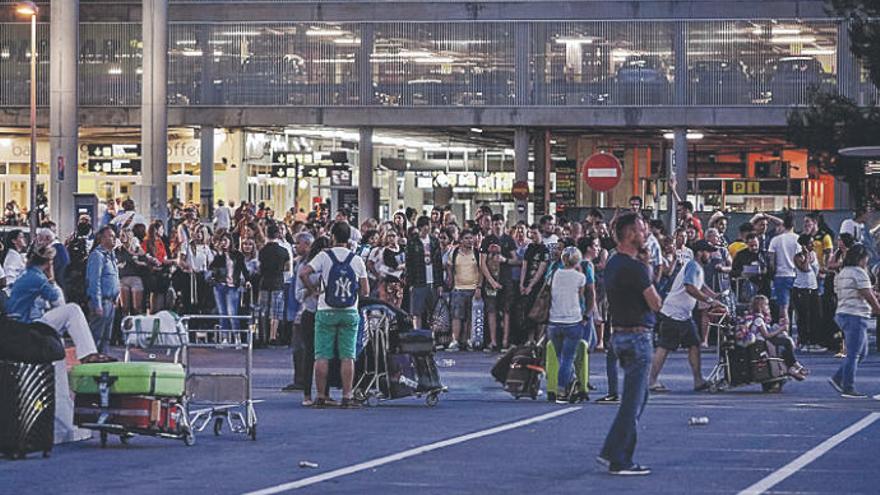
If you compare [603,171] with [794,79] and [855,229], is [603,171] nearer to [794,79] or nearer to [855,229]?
[855,229]

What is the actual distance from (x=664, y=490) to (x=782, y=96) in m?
41.5

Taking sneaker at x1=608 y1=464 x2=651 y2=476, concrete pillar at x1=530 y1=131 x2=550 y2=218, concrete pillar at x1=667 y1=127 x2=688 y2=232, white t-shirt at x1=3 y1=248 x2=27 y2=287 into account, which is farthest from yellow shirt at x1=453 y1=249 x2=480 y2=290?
concrete pillar at x1=530 y1=131 x2=550 y2=218

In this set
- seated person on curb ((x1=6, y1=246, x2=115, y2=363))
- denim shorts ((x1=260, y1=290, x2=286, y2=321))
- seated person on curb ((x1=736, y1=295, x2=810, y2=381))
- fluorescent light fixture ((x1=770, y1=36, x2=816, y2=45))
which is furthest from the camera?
fluorescent light fixture ((x1=770, y1=36, x2=816, y2=45))

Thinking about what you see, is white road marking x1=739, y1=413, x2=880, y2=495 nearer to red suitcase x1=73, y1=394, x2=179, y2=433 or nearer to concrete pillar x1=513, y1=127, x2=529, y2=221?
red suitcase x1=73, y1=394, x2=179, y2=433

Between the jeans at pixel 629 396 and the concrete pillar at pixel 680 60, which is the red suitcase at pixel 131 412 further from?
the concrete pillar at pixel 680 60

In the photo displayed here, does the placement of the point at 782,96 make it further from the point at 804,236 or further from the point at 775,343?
the point at 775,343

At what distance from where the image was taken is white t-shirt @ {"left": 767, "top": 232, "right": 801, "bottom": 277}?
30.7 m

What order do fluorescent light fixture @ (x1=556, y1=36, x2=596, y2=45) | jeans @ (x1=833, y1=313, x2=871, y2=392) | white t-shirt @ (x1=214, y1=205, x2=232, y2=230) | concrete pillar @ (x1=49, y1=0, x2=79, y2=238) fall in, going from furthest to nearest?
fluorescent light fixture @ (x1=556, y1=36, x2=596, y2=45), concrete pillar @ (x1=49, y1=0, x2=79, y2=238), white t-shirt @ (x1=214, y1=205, x2=232, y2=230), jeans @ (x1=833, y1=313, x2=871, y2=392)

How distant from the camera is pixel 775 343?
23547mm

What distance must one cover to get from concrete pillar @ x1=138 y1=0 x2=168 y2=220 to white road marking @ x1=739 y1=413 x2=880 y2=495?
28467 millimetres

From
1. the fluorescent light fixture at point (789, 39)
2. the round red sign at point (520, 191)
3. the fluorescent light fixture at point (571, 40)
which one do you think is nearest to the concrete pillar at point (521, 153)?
the round red sign at point (520, 191)

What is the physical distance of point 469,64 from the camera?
55.7 m

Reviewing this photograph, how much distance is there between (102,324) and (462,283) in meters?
7.40

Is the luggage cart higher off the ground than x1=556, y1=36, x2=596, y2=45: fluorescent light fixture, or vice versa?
x1=556, y1=36, x2=596, y2=45: fluorescent light fixture
